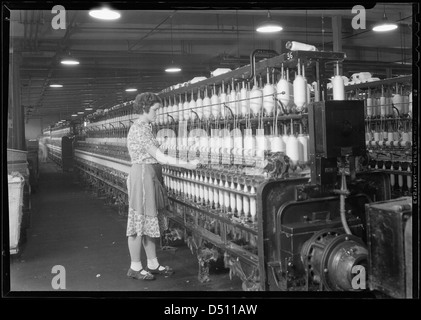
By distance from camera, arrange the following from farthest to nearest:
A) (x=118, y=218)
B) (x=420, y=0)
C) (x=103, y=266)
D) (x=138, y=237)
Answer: (x=118, y=218)
(x=103, y=266)
(x=138, y=237)
(x=420, y=0)

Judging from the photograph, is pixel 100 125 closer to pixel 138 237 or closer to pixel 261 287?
pixel 138 237

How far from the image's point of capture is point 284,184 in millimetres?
2572

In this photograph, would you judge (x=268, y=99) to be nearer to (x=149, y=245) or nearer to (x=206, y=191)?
(x=206, y=191)

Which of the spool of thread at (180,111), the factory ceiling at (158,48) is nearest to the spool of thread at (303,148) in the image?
the spool of thread at (180,111)

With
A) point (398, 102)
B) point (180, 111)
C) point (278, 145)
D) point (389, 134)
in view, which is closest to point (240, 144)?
point (278, 145)

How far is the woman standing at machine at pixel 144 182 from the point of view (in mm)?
3229

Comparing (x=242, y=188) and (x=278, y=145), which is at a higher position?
(x=278, y=145)

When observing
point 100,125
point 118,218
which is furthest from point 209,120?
point 100,125

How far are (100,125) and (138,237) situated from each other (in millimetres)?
6110

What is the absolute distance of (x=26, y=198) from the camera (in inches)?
173

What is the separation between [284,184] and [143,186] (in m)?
1.17

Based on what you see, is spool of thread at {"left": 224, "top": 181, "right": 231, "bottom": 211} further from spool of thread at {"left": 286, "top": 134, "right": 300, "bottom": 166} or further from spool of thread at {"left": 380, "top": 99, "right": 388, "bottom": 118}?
spool of thread at {"left": 380, "top": 99, "right": 388, "bottom": 118}

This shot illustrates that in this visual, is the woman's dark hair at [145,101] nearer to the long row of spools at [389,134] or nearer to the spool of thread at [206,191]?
the spool of thread at [206,191]

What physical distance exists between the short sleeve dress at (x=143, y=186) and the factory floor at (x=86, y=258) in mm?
431
